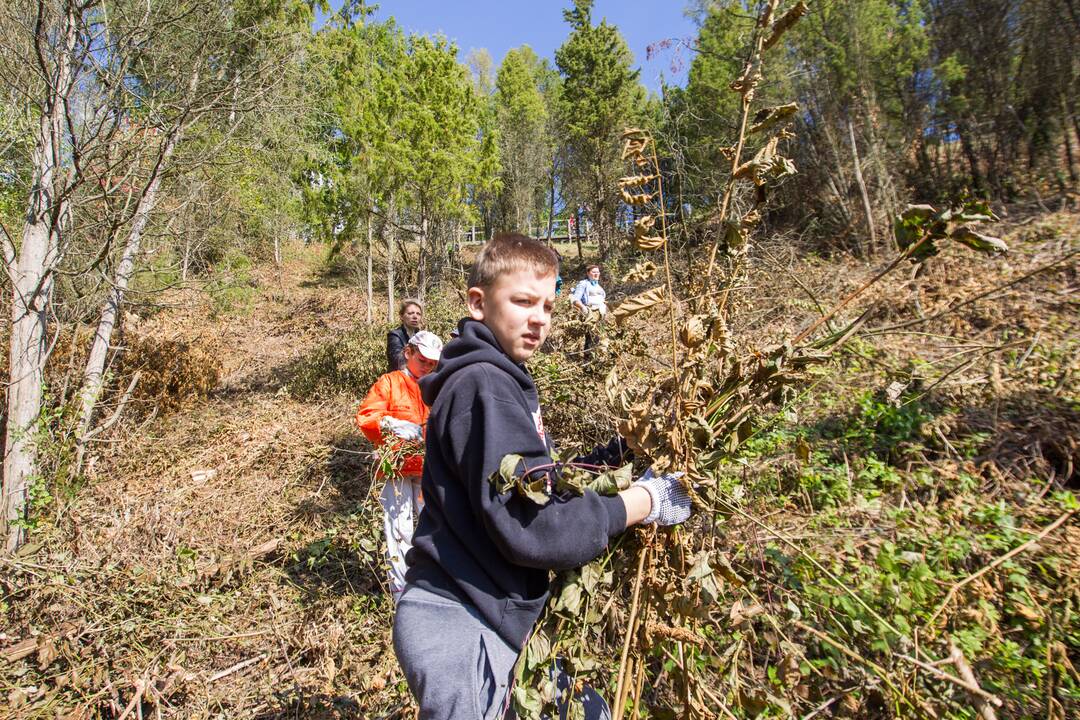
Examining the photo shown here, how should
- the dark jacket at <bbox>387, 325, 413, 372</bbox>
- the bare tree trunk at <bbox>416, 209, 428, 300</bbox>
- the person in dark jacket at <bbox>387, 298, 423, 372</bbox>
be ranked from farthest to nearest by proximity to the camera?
the bare tree trunk at <bbox>416, 209, 428, 300</bbox> → the person in dark jacket at <bbox>387, 298, 423, 372</bbox> → the dark jacket at <bbox>387, 325, 413, 372</bbox>

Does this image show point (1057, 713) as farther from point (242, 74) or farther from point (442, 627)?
point (242, 74)

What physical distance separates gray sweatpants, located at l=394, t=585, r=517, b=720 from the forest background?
62 centimetres

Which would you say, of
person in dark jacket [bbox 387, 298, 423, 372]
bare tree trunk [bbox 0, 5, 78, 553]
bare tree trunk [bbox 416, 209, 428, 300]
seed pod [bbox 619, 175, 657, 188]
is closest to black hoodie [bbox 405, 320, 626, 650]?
seed pod [bbox 619, 175, 657, 188]

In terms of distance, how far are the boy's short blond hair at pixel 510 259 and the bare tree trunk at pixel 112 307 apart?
5841mm

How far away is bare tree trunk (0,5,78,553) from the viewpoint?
497cm

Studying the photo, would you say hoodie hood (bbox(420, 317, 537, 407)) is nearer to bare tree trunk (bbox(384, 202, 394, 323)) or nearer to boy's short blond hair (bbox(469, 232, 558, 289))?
boy's short blond hair (bbox(469, 232, 558, 289))

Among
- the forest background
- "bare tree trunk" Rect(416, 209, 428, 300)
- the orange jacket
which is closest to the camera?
the forest background

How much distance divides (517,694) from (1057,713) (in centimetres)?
205

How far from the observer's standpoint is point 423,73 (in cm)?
945

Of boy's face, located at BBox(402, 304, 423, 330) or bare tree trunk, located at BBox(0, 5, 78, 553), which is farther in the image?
boy's face, located at BBox(402, 304, 423, 330)

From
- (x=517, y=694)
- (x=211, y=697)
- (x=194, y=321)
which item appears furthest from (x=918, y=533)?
(x=194, y=321)

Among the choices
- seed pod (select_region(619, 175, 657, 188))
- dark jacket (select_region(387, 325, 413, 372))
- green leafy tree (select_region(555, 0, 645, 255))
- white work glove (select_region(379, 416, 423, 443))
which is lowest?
white work glove (select_region(379, 416, 423, 443))

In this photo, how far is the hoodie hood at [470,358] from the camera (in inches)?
56.9

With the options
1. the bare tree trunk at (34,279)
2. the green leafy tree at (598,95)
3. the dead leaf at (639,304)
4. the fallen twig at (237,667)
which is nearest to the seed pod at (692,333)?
the dead leaf at (639,304)
